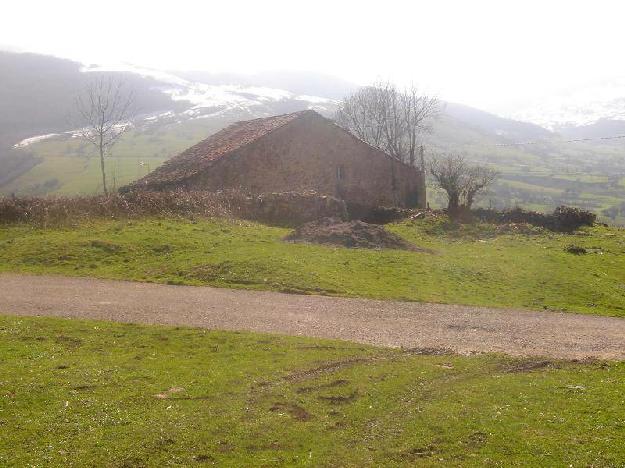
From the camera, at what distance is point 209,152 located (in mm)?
44062

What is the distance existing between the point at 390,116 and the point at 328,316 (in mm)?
55381

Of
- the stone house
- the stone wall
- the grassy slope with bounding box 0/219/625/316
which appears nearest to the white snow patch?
the stone house

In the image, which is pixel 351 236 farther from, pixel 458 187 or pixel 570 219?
pixel 570 219

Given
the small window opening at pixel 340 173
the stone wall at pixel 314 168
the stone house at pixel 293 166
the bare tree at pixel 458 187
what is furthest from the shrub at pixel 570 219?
the small window opening at pixel 340 173

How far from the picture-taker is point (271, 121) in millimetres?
47219

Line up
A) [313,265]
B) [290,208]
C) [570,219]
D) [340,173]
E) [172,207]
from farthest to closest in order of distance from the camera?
[340,173] → [570,219] → [290,208] → [172,207] → [313,265]

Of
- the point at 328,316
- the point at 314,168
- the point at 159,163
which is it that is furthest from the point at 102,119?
the point at 159,163

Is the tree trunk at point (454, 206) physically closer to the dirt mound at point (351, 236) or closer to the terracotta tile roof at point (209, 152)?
the dirt mound at point (351, 236)

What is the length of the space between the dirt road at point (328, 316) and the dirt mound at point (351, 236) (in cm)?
823

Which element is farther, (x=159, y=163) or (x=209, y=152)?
(x=159, y=163)

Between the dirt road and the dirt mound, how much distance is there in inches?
324

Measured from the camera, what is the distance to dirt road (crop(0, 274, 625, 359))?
15180 millimetres

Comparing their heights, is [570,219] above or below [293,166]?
below

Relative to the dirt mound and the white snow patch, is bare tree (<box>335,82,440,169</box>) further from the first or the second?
the white snow patch
